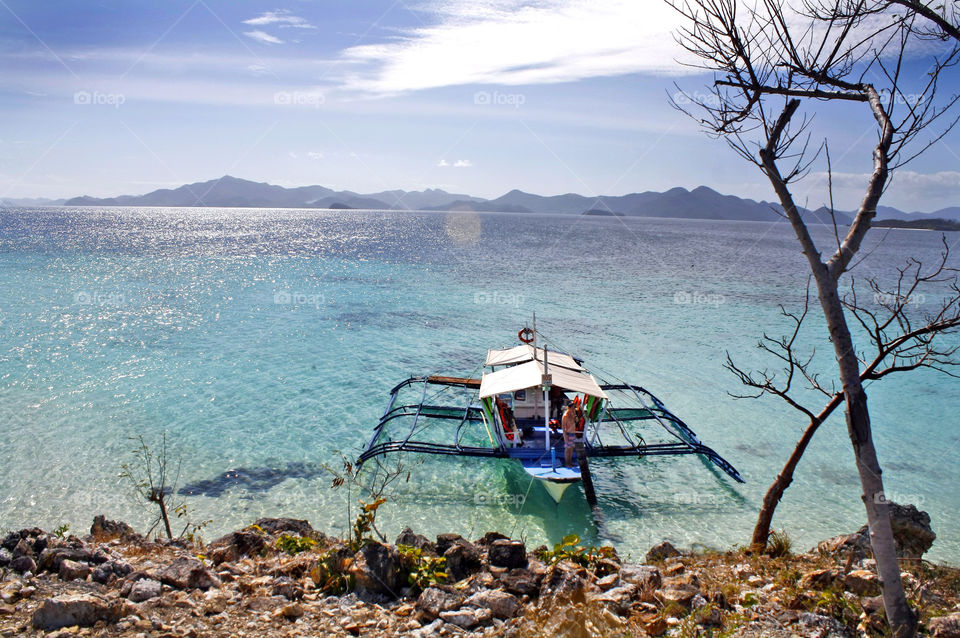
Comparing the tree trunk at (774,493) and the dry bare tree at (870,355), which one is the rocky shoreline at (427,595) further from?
the dry bare tree at (870,355)

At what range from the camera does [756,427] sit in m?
21.0

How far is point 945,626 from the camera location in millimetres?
5402

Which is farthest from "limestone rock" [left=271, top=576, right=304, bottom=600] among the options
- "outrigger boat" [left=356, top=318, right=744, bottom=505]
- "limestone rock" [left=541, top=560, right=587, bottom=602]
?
"outrigger boat" [left=356, top=318, right=744, bottom=505]

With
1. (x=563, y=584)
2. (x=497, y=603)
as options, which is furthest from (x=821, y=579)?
(x=497, y=603)

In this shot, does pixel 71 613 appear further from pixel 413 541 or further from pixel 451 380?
pixel 451 380

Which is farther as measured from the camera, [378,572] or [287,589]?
[378,572]

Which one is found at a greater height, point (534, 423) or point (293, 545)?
point (293, 545)

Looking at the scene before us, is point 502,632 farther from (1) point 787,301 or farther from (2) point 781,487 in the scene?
(1) point 787,301

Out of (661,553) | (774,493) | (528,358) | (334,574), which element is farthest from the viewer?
(528,358)

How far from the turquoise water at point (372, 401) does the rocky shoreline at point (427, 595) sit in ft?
20.5

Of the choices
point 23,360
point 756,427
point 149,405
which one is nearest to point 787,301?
point 756,427

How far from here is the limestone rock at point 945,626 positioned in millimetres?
5336

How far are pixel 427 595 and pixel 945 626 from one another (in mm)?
5253

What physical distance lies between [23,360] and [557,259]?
60961 mm
